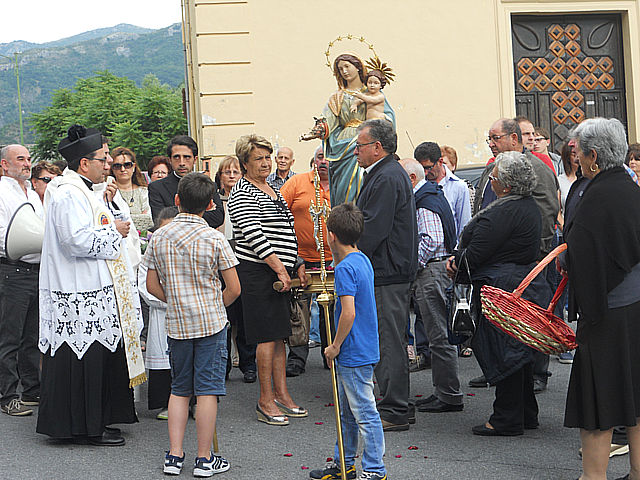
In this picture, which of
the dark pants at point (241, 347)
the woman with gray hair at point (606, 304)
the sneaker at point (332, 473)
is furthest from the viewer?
the dark pants at point (241, 347)

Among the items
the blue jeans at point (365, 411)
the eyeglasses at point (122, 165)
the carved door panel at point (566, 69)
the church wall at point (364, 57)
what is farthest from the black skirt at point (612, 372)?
the carved door panel at point (566, 69)

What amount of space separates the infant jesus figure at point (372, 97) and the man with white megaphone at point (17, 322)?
2.90m

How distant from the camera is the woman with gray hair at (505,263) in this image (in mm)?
5758

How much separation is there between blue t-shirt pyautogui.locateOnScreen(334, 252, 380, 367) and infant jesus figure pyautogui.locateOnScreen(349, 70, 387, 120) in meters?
2.63

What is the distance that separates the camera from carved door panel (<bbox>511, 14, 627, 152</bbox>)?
13.8 metres

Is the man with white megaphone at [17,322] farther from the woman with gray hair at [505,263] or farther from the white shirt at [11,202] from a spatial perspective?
the woman with gray hair at [505,263]

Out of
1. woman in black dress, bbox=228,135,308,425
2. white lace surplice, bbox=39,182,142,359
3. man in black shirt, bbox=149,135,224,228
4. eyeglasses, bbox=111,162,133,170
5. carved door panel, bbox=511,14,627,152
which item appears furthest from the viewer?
carved door panel, bbox=511,14,627,152

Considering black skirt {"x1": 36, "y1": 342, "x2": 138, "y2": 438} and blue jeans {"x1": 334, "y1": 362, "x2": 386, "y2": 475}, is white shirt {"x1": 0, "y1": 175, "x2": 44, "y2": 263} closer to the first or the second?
black skirt {"x1": 36, "y1": 342, "x2": 138, "y2": 438}

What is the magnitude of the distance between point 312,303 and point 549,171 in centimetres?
306

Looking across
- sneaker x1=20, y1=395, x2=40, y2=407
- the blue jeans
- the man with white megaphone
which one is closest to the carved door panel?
the man with white megaphone

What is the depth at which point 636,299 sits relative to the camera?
15.1 feet

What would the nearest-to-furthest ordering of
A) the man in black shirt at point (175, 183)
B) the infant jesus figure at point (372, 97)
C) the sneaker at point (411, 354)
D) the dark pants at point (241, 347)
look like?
the infant jesus figure at point (372, 97), the man in black shirt at point (175, 183), the dark pants at point (241, 347), the sneaker at point (411, 354)

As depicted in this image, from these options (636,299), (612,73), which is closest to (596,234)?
(636,299)

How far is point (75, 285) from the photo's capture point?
594 cm
